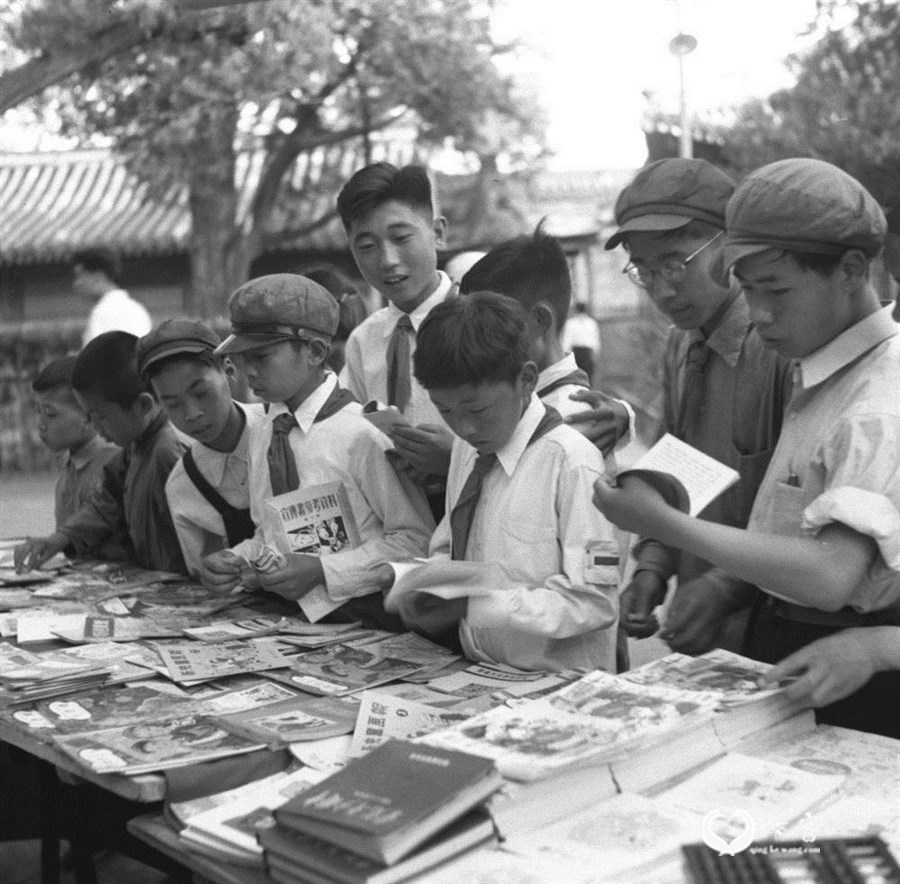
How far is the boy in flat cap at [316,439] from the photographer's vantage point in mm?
2973

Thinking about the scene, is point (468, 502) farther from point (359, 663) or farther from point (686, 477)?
point (686, 477)

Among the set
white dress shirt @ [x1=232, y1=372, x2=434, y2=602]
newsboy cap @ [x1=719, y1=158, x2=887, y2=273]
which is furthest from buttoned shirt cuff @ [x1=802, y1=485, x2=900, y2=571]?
white dress shirt @ [x1=232, y1=372, x2=434, y2=602]

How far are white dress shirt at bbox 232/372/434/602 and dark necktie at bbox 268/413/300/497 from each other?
0.02 m

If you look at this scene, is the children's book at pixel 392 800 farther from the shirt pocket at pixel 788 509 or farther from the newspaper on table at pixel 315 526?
the newspaper on table at pixel 315 526

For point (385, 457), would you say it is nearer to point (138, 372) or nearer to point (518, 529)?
point (518, 529)

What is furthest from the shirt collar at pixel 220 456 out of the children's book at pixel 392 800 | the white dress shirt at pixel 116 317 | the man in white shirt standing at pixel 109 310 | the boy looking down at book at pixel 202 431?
the white dress shirt at pixel 116 317

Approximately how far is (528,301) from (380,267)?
491mm

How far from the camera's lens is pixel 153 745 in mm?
2057

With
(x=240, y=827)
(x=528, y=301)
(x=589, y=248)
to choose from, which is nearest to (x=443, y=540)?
(x=528, y=301)

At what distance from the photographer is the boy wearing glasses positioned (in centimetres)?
244

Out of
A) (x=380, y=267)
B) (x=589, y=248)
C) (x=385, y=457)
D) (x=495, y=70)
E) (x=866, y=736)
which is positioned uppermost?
(x=495, y=70)

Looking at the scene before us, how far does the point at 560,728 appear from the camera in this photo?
181cm

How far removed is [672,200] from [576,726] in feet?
3.82

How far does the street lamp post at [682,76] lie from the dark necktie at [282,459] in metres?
8.49
